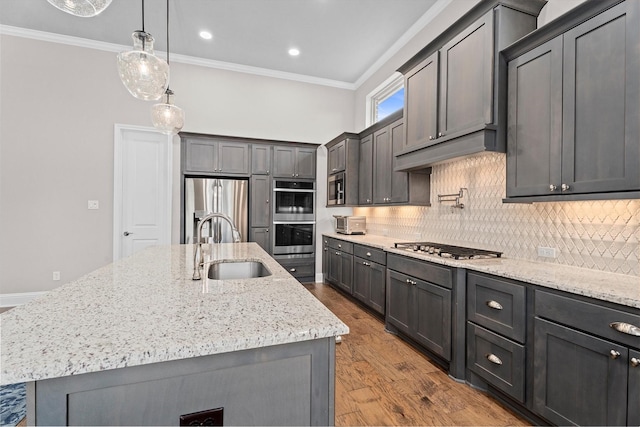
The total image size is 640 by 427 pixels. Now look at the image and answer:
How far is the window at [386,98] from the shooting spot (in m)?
4.29

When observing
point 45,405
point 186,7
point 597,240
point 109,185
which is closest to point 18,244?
point 109,185

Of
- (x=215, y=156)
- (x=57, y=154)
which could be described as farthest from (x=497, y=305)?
(x=57, y=154)

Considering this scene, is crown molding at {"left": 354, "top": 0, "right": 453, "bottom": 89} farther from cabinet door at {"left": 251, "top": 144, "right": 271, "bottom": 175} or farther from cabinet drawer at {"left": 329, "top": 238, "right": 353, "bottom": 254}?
cabinet drawer at {"left": 329, "top": 238, "right": 353, "bottom": 254}

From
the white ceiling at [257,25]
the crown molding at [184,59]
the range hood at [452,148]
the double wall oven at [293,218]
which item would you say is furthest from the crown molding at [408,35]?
the double wall oven at [293,218]

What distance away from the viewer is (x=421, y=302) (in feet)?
8.52

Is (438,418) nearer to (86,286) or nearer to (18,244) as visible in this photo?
(86,286)

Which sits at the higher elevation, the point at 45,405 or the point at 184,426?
the point at 45,405

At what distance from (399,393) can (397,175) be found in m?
2.30

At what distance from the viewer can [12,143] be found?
3908 millimetres

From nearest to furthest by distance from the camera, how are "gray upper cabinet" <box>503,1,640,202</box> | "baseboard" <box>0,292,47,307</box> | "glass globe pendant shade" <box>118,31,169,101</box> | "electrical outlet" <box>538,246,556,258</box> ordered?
"gray upper cabinet" <box>503,1,640,202</box>
"glass globe pendant shade" <box>118,31,169,101</box>
"electrical outlet" <box>538,246,556,258</box>
"baseboard" <box>0,292,47,307</box>

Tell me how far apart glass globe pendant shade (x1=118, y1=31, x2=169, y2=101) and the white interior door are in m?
2.87

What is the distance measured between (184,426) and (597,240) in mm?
2442

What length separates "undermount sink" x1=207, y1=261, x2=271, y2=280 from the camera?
198 cm

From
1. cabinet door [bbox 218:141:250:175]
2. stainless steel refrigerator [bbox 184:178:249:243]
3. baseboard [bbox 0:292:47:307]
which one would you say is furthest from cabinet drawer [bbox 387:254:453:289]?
baseboard [bbox 0:292:47:307]
